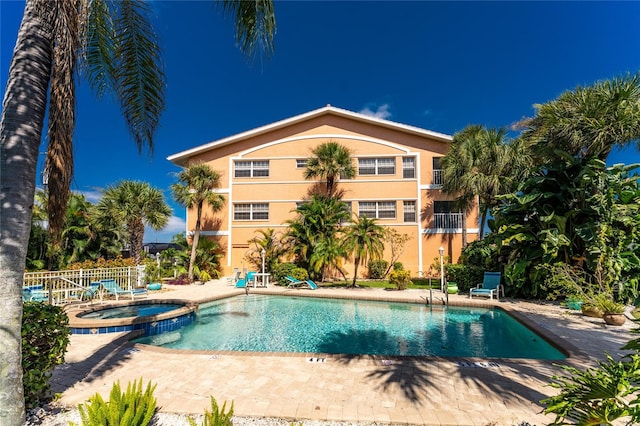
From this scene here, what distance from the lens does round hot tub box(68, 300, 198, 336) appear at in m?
8.23

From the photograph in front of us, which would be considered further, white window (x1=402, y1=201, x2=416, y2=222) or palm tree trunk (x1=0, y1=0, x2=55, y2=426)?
white window (x1=402, y1=201, x2=416, y2=222)

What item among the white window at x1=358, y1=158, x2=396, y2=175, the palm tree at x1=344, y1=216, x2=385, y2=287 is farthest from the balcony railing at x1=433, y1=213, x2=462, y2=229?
the palm tree at x1=344, y1=216, x2=385, y2=287

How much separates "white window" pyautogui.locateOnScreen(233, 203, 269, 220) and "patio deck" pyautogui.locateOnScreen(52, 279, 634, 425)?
50.5ft

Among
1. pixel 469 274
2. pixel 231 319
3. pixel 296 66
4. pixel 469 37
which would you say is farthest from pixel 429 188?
pixel 231 319

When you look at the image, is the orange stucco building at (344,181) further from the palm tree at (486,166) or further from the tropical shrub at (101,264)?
the tropical shrub at (101,264)

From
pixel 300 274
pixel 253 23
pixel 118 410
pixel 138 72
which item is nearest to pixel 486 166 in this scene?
pixel 300 274

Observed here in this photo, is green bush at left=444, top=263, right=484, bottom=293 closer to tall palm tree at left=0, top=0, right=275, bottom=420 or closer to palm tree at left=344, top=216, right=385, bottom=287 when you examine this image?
palm tree at left=344, top=216, right=385, bottom=287

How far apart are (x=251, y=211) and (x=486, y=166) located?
15.7 metres

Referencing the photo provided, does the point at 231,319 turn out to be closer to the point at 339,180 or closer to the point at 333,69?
the point at 339,180

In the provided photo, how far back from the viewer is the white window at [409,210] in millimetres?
21375

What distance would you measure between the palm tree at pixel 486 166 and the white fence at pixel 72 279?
18.1m

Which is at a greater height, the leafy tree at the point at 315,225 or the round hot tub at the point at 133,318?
the leafy tree at the point at 315,225

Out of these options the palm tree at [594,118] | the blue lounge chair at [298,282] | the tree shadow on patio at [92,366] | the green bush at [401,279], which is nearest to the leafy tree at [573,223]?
the palm tree at [594,118]

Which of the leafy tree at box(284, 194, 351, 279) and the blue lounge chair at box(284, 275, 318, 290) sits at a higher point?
the leafy tree at box(284, 194, 351, 279)
